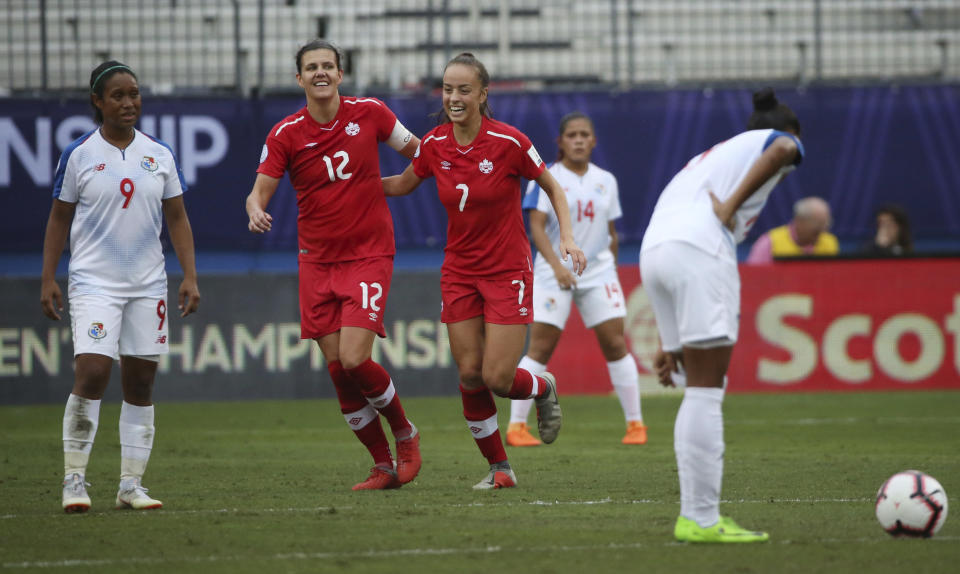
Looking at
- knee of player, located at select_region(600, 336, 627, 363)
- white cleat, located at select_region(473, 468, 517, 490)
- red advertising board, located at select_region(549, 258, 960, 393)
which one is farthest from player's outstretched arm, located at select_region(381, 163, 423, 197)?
red advertising board, located at select_region(549, 258, 960, 393)

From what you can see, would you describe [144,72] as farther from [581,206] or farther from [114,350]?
[114,350]

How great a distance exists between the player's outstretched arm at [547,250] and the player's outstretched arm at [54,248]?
12.1 feet

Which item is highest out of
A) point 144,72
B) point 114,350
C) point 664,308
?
point 144,72

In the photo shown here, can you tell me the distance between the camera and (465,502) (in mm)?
6883

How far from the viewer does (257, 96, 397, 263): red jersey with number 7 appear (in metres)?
7.33

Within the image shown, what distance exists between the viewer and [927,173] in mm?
16781

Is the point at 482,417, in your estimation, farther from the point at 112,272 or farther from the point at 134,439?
the point at 112,272

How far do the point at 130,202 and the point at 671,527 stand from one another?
10.4 ft

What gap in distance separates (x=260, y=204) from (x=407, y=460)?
1.73m

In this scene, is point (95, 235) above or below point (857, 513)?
above

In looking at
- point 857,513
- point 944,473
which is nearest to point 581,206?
point 944,473

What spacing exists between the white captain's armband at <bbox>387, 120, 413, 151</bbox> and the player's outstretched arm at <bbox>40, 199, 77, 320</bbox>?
1.85 m

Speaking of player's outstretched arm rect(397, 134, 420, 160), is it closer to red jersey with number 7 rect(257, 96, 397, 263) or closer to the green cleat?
red jersey with number 7 rect(257, 96, 397, 263)

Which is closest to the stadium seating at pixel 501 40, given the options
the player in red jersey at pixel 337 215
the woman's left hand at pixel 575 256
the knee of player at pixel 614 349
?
the knee of player at pixel 614 349
